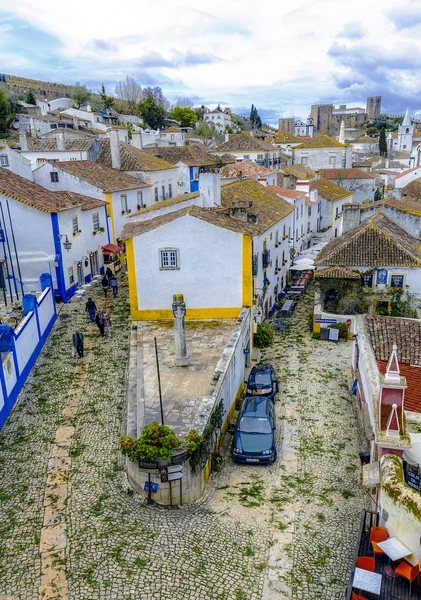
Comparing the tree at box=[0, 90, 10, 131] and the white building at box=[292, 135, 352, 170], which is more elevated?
the tree at box=[0, 90, 10, 131]

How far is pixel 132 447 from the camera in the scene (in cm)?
1155

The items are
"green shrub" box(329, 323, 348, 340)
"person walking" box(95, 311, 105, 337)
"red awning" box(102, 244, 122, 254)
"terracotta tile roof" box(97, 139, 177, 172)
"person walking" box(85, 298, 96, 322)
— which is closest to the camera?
"person walking" box(95, 311, 105, 337)

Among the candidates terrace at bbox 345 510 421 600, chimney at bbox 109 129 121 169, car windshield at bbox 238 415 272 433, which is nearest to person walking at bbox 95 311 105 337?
car windshield at bbox 238 415 272 433

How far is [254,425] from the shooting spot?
15.2 meters

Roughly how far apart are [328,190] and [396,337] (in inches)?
1444

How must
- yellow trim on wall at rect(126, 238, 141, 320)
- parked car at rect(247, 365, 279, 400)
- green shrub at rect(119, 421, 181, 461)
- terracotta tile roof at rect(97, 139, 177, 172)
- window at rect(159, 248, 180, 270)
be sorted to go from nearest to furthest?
1. green shrub at rect(119, 421, 181, 461)
2. parked car at rect(247, 365, 279, 400)
3. window at rect(159, 248, 180, 270)
4. yellow trim on wall at rect(126, 238, 141, 320)
5. terracotta tile roof at rect(97, 139, 177, 172)

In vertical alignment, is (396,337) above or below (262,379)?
above

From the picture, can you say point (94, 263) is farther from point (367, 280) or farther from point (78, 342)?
point (367, 280)

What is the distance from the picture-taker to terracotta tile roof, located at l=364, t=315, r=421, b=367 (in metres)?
16.1

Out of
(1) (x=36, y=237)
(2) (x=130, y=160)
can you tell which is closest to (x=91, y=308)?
(1) (x=36, y=237)

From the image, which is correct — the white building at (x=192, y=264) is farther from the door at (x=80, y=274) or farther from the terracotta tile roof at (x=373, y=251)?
the terracotta tile roof at (x=373, y=251)

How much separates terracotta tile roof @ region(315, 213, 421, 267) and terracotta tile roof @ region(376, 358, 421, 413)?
1224 centimetres

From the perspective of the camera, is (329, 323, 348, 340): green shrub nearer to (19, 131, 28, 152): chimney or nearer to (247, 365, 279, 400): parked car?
(247, 365, 279, 400): parked car

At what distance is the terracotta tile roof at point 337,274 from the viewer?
1045 inches
